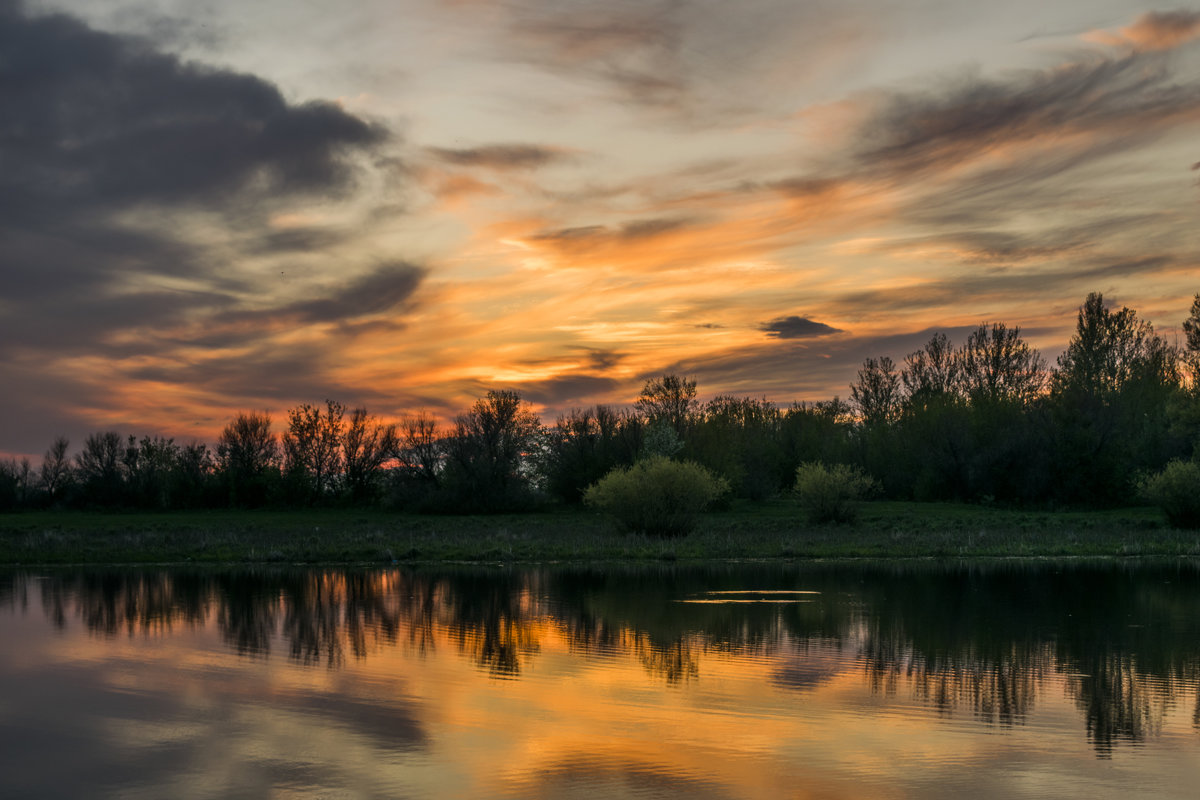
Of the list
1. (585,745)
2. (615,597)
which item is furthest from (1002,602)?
(585,745)

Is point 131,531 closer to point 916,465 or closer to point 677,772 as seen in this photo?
point 677,772

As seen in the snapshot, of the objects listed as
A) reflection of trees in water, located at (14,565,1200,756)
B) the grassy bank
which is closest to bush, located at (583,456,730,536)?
the grassy bank

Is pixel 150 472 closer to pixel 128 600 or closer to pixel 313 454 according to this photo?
pixel 313 454

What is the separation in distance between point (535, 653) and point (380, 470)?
208 feet

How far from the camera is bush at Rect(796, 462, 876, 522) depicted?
4916 cm

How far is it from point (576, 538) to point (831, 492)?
571 inches

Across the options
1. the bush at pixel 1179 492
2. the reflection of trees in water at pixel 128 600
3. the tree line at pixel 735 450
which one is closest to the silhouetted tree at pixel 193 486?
the tree line at pixel 735 450

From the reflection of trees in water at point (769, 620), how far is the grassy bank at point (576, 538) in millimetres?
4372

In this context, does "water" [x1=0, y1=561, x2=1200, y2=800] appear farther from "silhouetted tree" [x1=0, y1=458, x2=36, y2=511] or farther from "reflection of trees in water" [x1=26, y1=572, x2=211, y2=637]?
"silhouetted tree" [x1=0, y1=458, x2=36, y2=511]

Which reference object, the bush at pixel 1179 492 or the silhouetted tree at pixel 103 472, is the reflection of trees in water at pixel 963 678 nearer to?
the bush at pixel 1179 492

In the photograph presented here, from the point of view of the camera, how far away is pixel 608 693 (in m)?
14.5

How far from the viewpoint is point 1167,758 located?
1085cm

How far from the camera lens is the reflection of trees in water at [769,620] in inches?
598

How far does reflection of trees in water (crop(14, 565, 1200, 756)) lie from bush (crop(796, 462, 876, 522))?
16148mm
